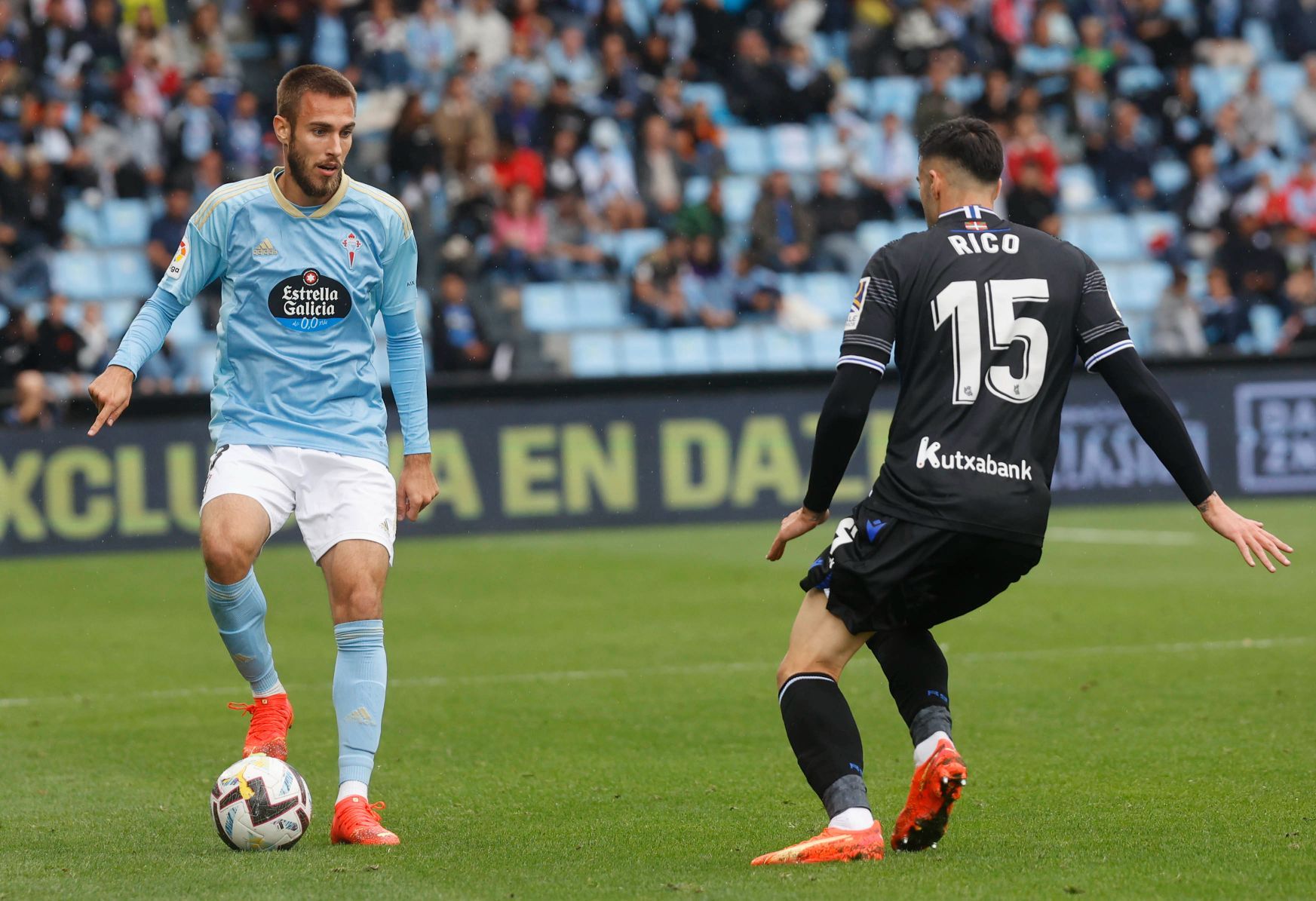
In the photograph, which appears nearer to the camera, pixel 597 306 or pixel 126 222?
pixel 126 222

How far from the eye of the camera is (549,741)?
23.2 ft

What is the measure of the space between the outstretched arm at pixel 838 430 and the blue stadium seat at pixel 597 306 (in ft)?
48.5

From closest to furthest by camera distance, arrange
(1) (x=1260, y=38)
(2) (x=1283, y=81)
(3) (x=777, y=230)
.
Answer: (3) (x=777, y=230) < (2) (x=1283, y=81) < (1) (x=1260, y=38)

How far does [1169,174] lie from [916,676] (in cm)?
1927

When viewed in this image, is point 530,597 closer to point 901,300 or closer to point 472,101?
point 901,300

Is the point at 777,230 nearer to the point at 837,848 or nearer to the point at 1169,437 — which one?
the point at 1169,437

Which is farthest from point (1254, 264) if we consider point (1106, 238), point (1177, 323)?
point (1177, 323)

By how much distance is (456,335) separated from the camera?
17422 mm

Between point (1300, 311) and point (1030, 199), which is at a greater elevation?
point (1030, 199)

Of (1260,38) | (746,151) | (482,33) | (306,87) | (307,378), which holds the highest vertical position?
(1260,38)

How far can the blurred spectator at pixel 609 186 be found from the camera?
20125 millimetres

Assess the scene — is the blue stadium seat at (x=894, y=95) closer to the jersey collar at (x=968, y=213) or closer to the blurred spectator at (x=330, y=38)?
the blurred spectator at (x=330, y=38)

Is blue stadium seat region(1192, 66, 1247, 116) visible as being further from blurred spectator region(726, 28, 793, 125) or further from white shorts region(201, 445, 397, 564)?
white shorts region(201, 445, 397, 564)

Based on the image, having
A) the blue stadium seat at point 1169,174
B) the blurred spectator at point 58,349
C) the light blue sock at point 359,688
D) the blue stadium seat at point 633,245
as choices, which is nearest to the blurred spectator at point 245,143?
the blurred spectator at point 58,349
